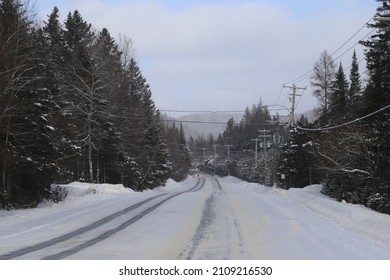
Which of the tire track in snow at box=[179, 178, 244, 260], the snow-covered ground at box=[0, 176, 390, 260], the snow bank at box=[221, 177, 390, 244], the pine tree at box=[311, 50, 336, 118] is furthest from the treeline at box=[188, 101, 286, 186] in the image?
the tire track in snow at box=[179, 178, 244, 260]

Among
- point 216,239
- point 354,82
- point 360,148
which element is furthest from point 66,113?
point 354,82

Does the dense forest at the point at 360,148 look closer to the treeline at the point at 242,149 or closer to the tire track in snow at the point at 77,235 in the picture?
the tire track in snow at the point at 77,235

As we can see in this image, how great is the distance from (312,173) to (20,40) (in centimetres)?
3059

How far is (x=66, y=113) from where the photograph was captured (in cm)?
3441

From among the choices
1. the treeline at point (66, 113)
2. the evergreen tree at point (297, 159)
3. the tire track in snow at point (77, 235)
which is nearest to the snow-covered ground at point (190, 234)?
the tire track in snow at point (77, 235)

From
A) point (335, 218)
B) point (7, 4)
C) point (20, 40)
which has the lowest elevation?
point (335, 218)

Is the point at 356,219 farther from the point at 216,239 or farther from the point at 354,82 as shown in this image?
the point at 354,82

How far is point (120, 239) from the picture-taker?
1148cm

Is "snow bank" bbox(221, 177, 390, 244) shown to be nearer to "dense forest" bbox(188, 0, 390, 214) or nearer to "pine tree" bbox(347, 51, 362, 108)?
"dense forest" bbox(188, 0, 390, 214)

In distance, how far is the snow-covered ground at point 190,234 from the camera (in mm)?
9586
